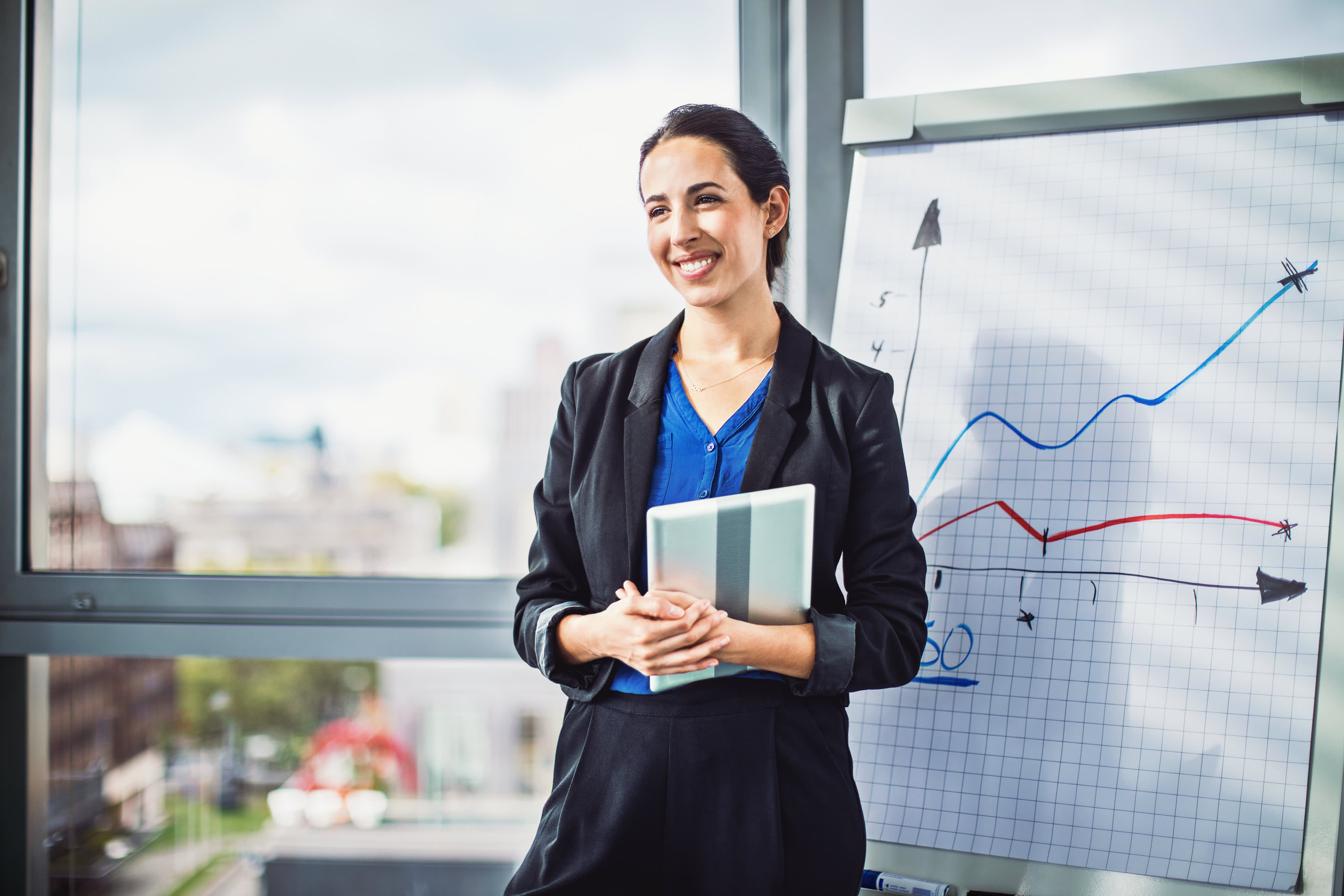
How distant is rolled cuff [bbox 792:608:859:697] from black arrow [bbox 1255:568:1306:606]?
21.6 inches

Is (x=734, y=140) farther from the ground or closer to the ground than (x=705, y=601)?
farther from the ground

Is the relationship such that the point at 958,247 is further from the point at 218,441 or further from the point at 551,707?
the point at 218,441

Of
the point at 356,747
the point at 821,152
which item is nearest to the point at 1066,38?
the point at 821,152

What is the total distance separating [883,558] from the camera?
93cm

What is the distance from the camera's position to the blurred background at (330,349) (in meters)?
1.52

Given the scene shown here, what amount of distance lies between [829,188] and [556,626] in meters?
0.86

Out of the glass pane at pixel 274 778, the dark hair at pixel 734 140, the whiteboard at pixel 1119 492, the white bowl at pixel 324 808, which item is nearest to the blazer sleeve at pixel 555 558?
the dark hair at pixel 734 140

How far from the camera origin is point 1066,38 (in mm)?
1345

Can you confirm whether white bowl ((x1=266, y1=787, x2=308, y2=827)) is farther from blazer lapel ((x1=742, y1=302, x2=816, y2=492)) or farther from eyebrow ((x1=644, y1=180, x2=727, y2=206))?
eyebrow ((x1=644, y1=180, x2=727, y2=206))

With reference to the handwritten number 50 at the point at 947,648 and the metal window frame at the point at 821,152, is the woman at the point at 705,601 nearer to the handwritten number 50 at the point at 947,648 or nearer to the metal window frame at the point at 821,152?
the handwritten number 50 at the point at 947,648

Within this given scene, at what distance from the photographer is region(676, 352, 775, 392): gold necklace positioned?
99cm

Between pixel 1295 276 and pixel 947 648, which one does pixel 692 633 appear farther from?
pixel 1295 276

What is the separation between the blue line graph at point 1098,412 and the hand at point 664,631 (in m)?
0.46

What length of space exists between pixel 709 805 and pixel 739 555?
285 millimetres
